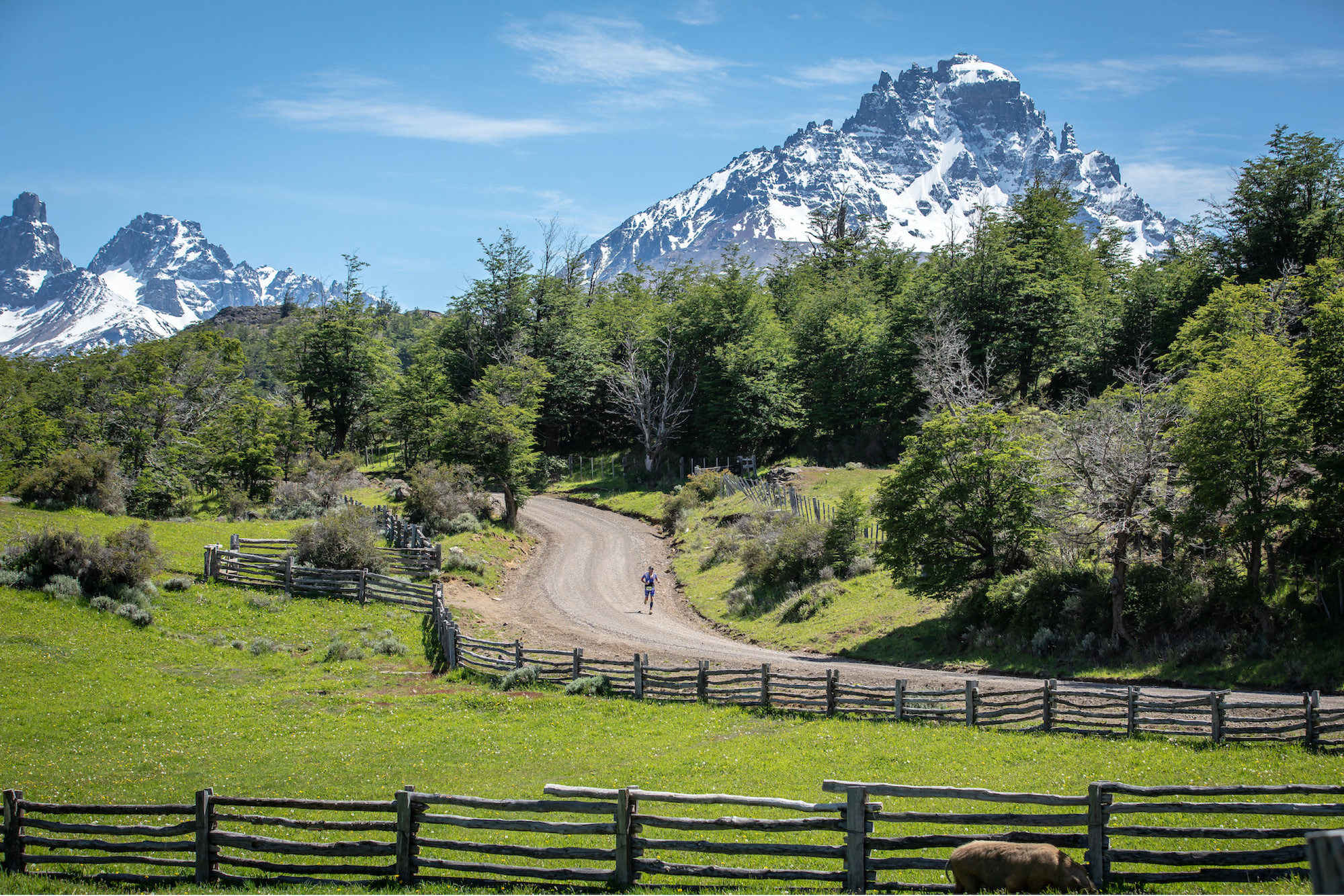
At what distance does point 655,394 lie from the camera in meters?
70.0

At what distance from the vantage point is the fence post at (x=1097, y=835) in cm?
946

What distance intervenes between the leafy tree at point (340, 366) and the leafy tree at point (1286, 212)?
65944 millimetres

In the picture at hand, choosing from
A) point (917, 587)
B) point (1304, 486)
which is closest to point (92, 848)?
point (917, 587)

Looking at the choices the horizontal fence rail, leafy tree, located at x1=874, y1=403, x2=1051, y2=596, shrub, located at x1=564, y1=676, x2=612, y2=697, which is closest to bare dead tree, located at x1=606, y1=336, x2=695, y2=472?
leafy tree, located at x1=874, y1=403, x2=1051, y2=596

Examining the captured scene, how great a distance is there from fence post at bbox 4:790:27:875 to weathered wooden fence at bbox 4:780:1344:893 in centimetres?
2

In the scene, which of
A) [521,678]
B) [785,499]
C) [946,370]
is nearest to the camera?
[521,678]

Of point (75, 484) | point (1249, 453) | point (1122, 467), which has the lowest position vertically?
point (75, 484)

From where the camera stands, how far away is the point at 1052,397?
2375 inches

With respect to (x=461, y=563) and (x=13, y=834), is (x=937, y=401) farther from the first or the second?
(x=13, y=834)

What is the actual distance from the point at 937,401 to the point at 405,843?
2959 cm

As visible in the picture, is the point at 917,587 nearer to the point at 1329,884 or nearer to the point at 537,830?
the point at 537,830

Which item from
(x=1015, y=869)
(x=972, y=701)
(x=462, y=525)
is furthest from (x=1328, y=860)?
(x=462, y=525)

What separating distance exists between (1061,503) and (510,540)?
2958 centimetres

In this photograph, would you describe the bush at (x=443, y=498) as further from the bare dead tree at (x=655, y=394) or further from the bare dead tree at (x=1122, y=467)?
the bare dead tree at (x=1122, y=467)
